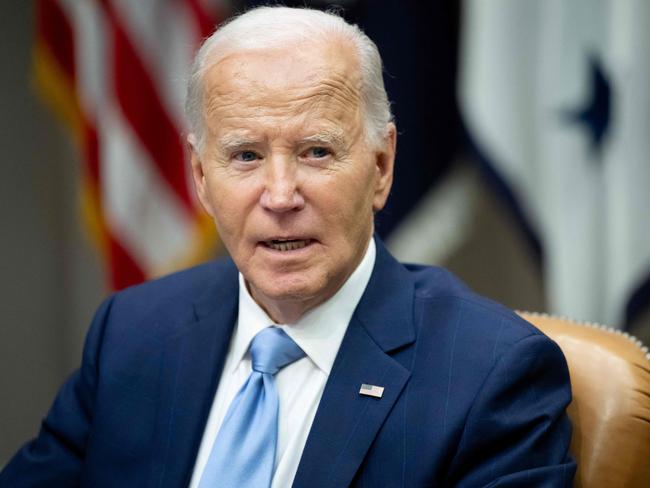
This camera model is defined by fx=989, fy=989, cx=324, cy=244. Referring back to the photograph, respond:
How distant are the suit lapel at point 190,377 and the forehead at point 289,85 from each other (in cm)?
50

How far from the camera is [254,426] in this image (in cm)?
206

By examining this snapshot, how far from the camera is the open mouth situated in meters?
2.00

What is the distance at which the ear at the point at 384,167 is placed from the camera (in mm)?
2137

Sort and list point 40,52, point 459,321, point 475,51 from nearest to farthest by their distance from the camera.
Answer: point 459,321 → point 475,51 → point 40,52

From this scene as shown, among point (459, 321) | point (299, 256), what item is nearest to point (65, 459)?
point (299, 256)

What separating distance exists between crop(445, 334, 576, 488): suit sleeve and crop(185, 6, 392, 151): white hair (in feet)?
1.82

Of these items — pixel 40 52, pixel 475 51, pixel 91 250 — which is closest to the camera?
pixel 475 51

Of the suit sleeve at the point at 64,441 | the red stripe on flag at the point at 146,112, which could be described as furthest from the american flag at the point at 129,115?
the suit sleeve at the point at 64,441

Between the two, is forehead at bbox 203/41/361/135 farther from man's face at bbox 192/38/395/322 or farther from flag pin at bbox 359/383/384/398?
flag pin at bbox 359/383/384/398

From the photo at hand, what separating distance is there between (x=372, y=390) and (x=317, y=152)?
1.62 ft

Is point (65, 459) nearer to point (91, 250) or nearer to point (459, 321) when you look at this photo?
point (459, 321)

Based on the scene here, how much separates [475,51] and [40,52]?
1796mm

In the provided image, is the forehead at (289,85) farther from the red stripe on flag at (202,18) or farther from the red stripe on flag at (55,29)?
the red stripe on flag at (55,29)

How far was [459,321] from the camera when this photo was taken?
6.81ft
